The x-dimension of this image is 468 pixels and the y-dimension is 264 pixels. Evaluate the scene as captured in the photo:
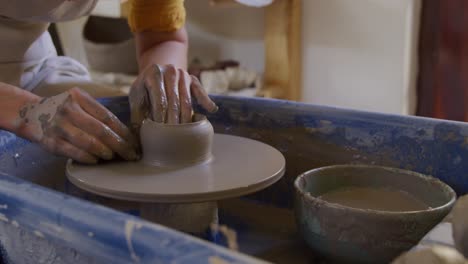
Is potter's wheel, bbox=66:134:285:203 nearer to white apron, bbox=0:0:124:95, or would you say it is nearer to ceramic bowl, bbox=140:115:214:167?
ceramic bowl, bbox=140:115:214:167

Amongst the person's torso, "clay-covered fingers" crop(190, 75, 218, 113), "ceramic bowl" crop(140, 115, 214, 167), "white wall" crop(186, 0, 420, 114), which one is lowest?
"white wall" crop(186, 0, 420, 114)

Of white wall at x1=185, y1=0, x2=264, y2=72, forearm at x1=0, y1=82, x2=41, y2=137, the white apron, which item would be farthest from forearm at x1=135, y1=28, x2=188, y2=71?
white wall at x1=185, y1=0, x2=264, y2=72

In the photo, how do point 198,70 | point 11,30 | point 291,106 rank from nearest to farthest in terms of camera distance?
1. point 291,106
2. point 11,30
3. point 198,70

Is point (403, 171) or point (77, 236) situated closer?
point (77, 236)

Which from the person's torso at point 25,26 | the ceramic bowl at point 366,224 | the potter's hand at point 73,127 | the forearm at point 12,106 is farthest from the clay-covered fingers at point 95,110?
the person's torso at point 25,26

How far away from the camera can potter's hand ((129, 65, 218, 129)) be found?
3.31 ft

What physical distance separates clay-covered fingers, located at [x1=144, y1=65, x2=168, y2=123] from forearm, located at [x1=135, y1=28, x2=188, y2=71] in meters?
0.42

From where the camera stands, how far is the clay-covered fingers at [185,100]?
102 cm

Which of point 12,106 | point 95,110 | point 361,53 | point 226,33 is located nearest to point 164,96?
point 95,110

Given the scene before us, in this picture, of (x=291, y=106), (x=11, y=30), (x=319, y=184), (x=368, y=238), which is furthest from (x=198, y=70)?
(x=368, y=238)

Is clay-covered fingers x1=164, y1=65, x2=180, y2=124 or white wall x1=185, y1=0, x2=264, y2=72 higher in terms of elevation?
clay-covered fingers x1=164, y1=65, x2=180, y2=124

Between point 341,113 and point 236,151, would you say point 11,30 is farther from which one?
point 341,113

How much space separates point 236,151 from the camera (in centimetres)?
107

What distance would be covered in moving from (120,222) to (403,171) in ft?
1.96
